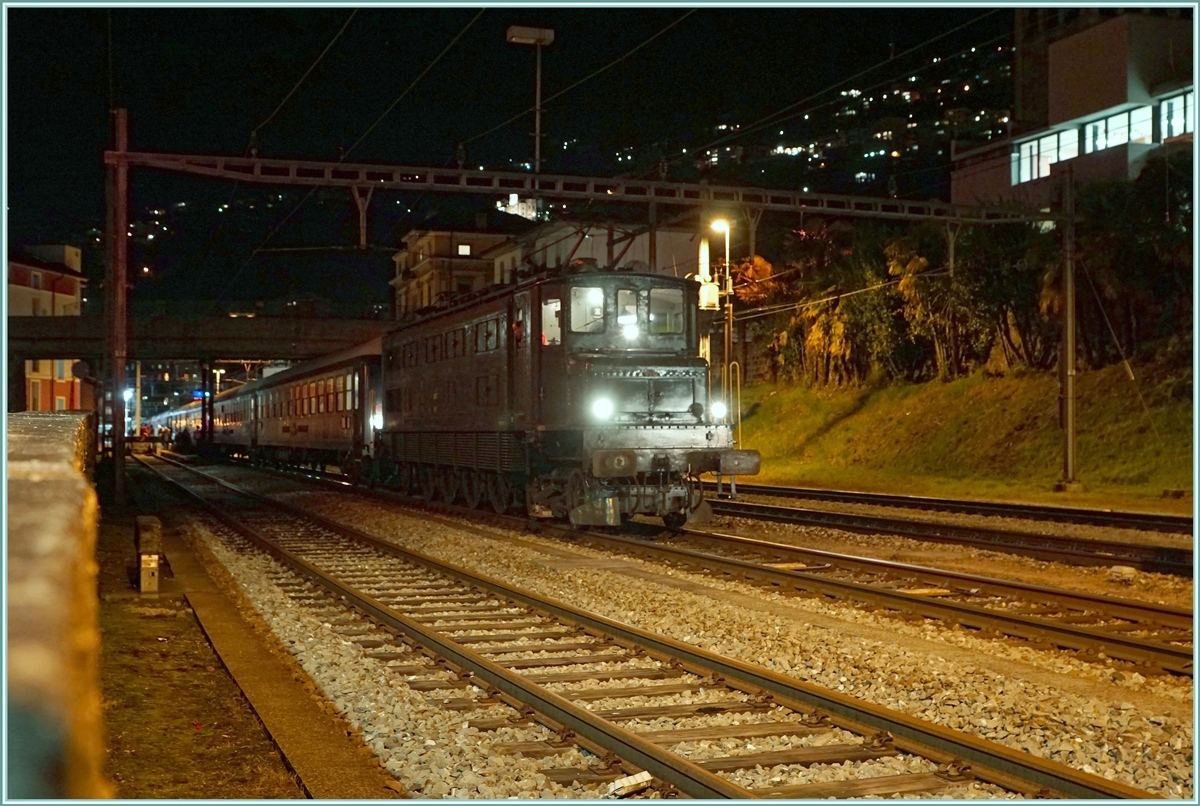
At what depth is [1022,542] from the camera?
664 inches

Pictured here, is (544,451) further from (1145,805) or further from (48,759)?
→ (48,759)

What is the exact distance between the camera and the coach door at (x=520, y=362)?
18.5 meters

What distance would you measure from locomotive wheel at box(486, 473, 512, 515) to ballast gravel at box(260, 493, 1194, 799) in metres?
5.85

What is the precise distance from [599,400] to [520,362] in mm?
1959

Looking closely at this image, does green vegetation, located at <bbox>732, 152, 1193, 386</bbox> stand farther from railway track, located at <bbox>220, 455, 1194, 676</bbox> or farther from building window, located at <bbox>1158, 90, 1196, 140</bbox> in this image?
A: railway track, located at <bbox>220, 455, 1194, 676</bbox>

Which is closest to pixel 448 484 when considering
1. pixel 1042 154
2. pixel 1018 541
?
pixel 1018 541

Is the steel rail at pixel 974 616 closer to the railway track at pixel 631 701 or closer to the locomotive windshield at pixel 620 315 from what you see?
A: the railway track at pixel 631 701

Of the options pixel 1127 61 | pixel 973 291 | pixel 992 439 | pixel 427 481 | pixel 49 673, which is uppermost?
pixel 1127 61

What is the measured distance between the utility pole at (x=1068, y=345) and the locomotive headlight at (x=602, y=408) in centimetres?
1055

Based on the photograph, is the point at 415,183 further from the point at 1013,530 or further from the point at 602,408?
the point at 1013,530

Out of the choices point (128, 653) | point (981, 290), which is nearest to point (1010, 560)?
point (128, 653)

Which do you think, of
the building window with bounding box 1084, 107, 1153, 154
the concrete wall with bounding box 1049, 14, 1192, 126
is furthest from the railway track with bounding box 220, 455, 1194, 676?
the concrete wall with bounding box 1049, 14, 1192, 126

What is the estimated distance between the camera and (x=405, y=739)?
23.1 feet

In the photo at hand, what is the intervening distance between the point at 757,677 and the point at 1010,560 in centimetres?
864
